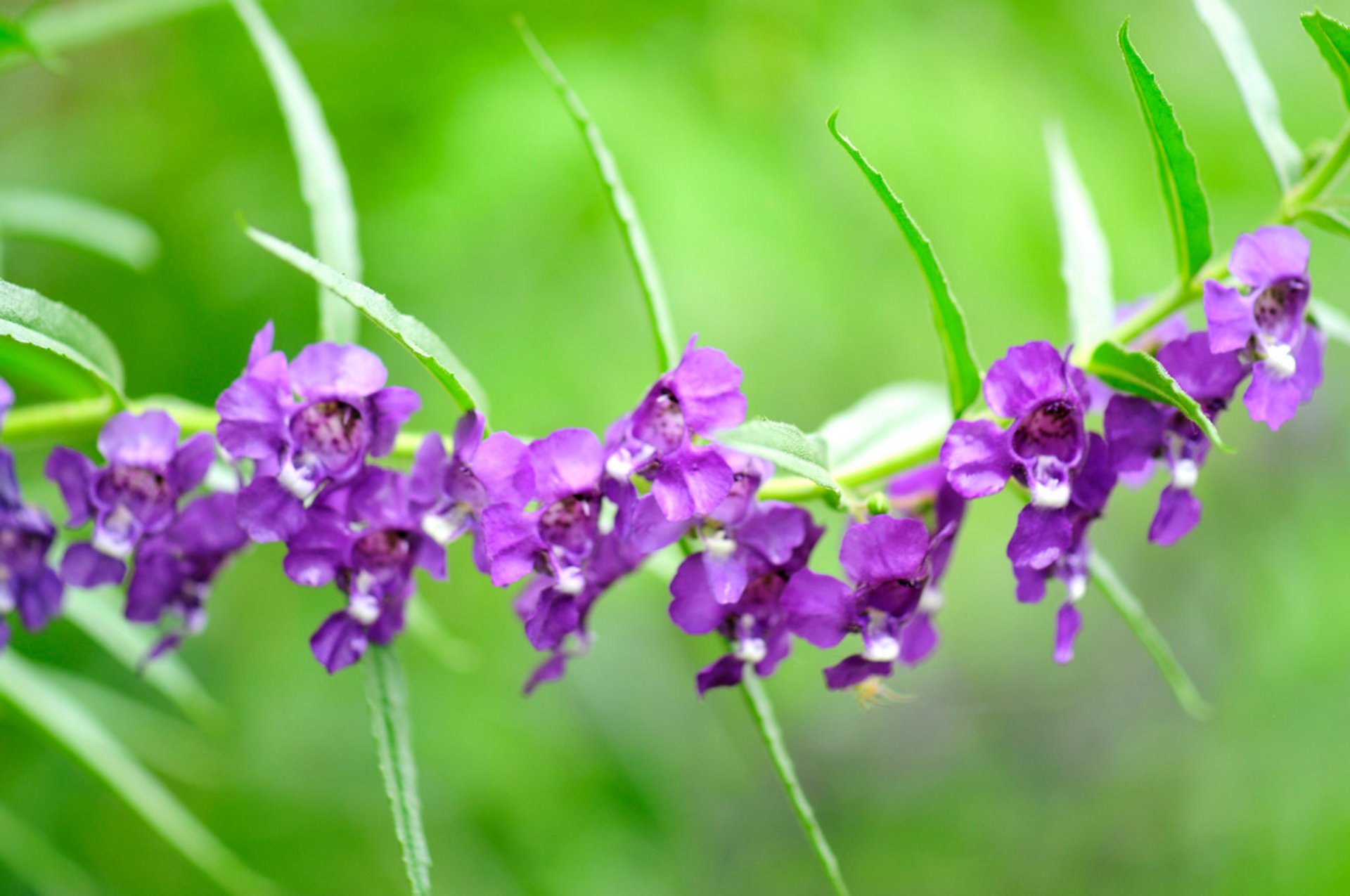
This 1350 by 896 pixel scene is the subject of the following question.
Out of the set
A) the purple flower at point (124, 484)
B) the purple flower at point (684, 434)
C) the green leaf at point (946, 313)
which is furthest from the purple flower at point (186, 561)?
the green leaf at point (946, 313)

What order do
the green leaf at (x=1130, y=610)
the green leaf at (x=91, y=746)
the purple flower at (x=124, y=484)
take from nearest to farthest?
the purple flower at (x=124, y=484)
the green leaf at (x=1130, y=610)
the green leaf at (x=91, y=746)

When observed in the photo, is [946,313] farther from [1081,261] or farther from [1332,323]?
[1332,323]

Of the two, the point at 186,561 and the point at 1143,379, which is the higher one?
the point at 186,561

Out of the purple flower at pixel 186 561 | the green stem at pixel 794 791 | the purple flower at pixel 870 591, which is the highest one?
the purple flower at pixel 186 561

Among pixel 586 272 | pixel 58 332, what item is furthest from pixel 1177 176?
pixel 586 272

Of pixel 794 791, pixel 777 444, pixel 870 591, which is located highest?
pixel 777 444

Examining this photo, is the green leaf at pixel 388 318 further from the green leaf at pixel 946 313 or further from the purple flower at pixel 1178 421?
the purple flower at pixel 1178 421

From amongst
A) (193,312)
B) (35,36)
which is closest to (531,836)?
(193,312)
